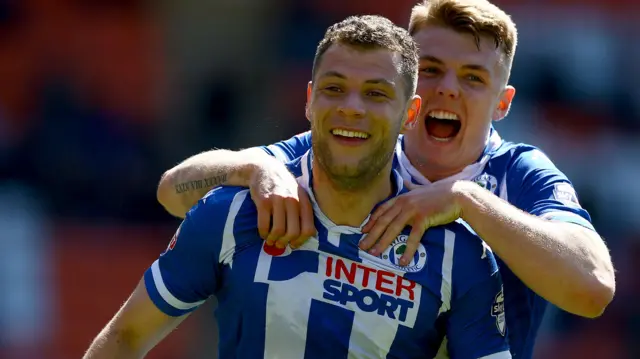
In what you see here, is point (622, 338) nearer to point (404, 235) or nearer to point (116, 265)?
point (116, 265)

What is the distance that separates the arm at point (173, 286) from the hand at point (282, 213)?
5.5 inches

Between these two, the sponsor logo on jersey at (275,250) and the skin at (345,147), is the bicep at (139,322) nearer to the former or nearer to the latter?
the skin at (345,147)

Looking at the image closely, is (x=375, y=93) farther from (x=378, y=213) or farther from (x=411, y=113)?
(x=378, y=213)

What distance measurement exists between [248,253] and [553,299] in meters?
1.14

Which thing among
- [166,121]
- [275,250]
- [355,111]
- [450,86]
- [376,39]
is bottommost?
[166,121]

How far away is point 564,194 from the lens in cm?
462

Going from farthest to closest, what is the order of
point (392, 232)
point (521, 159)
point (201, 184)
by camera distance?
1. point (521, 159)
2. point (201, 184)
3. point (392, 232)

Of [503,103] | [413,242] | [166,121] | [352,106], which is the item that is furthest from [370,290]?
[166,121]

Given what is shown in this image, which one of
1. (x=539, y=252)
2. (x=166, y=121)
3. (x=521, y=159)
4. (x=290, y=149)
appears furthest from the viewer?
(x=166, y=121)

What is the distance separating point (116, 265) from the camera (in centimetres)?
1401

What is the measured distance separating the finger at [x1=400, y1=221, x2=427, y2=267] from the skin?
0.20 m

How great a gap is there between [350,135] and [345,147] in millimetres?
47

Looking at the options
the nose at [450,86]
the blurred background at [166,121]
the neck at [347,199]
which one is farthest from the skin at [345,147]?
the blurred background at [166,121]

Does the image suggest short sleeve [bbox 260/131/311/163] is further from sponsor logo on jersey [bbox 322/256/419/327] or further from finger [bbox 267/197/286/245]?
sponsor logo on jersey [bbox 322/256/419/327]
